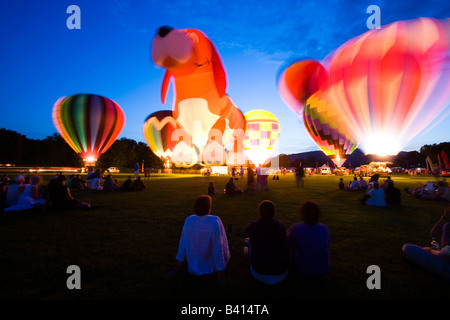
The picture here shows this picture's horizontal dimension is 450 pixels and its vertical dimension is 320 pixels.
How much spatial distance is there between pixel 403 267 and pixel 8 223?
8149mm

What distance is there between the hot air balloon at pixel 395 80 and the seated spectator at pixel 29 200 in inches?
567

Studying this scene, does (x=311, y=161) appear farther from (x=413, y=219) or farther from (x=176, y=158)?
(x=413, y=219)

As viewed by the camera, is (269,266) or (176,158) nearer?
(269,266)

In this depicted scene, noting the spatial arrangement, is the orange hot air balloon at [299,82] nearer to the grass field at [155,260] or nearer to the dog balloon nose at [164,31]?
the dog balloon nose at [164,31]

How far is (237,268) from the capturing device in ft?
10.8

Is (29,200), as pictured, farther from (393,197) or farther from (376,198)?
(393,197)

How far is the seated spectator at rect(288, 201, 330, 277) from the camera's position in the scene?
2.76 m

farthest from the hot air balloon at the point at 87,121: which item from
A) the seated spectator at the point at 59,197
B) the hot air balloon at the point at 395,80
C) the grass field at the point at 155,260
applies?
the hot air balloon at the point at 395,80

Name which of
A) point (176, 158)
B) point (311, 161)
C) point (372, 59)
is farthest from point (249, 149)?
point (311, 161)

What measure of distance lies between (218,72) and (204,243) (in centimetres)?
1514

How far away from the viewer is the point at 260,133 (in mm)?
25688

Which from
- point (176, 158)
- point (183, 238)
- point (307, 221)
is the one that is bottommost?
point (183, 238)

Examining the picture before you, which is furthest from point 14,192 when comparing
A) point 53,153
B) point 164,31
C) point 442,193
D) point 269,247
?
point 53,153

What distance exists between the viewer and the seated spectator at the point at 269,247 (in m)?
2.65
